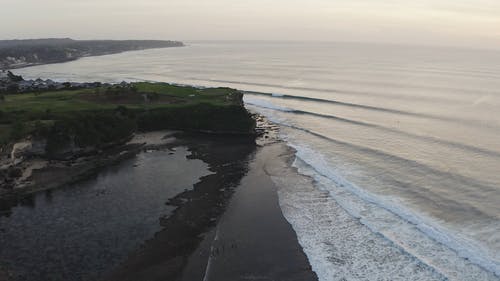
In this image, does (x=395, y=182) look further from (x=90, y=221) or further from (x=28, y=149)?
(x=28, y=149)

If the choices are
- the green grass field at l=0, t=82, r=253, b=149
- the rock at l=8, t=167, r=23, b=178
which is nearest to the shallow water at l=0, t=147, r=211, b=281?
the rock at l=8, t=167, r=23, b=178

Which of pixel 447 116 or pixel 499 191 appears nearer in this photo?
pixel 499 191

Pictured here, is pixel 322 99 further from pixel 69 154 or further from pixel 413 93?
pixel 69 154

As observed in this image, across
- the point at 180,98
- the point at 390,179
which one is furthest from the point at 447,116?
the point at 180,98

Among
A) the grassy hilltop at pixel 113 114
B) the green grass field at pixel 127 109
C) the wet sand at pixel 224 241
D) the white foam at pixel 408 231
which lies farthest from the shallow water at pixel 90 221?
the white foam at pixel 408 231

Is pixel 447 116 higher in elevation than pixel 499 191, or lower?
higher

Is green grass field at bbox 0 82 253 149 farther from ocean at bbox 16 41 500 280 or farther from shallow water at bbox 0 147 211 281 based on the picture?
shallow water at bbox 0 147 211 281

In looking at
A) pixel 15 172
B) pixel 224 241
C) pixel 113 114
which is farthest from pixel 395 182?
pixel 113 114
